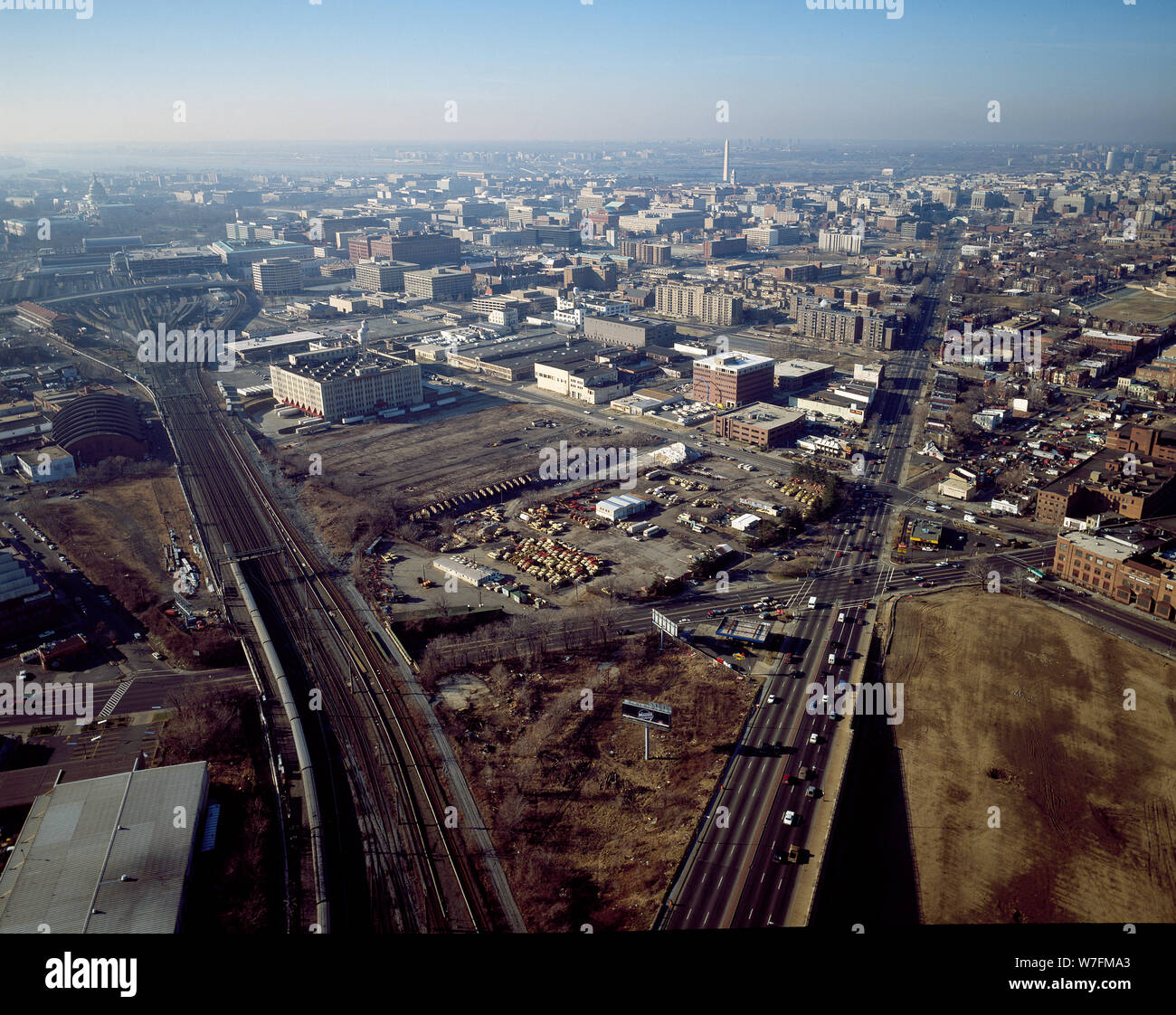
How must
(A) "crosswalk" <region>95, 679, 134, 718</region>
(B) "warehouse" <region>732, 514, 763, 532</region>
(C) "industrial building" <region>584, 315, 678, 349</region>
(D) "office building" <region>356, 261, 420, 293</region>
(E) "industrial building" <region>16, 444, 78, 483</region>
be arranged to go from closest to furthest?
1. (A) "crosswalk" <region>95, 679, 134, 718</region>
2. (B) "warehouse" <region>732, 514, 763, 532</region>
3. (E) "industrial building" <region>16, 444, 78, 483</region>
4. (C) "industrial building" <region>584, 315, 678, 349</region>
5. (D) "office building" <region>356, 261, 420, 293</region>

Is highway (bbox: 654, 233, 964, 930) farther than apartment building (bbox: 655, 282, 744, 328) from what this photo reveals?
No

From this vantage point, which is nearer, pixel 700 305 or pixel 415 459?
pixel 415 459

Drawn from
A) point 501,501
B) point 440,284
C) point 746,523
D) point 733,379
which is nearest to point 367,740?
point 501,501

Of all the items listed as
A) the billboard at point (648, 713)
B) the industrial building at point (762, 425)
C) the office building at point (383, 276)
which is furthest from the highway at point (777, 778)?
the office building at point (383, 276)

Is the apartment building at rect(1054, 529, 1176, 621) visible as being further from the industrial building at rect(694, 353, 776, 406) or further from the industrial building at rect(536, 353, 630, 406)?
the industrial building at rect(536, 353, 630, 406)

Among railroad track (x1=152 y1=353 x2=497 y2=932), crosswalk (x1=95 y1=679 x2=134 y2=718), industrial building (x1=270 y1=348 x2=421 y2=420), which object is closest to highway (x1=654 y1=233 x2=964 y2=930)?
railroad track (x1=152 y1=353 x2=497 y2=932)

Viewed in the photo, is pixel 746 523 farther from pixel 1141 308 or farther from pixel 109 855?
pixel 1141 308
